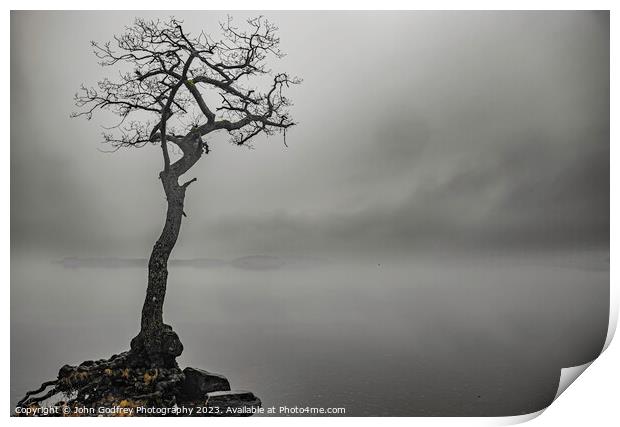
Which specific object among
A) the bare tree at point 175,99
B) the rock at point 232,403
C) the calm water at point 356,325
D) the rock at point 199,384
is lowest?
the rock at point 232,403

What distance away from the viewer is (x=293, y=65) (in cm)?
393

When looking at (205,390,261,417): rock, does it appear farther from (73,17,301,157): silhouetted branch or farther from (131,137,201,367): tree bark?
(73,17,301,157): silhouetted branch

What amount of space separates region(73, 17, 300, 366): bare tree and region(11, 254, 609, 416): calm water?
0.14 metres

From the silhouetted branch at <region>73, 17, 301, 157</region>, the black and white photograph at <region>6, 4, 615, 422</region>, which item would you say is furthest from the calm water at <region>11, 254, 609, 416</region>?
the silhouetted branch at <region>73, 17, 301, 157</region>

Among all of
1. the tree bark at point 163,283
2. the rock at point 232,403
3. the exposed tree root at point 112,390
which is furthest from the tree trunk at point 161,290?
the rock at point 232,403

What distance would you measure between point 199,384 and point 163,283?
75 centimetres

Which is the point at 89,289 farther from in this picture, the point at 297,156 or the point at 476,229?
the point at 476,229

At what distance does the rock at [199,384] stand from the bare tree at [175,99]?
0.55ft

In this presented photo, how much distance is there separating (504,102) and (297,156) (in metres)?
1.52

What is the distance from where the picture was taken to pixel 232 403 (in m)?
3.87

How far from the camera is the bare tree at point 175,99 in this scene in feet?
12.8

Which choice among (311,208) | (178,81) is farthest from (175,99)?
(311,208)

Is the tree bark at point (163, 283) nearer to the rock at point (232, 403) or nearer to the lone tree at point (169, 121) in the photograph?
the lone tree at point (169, 121)

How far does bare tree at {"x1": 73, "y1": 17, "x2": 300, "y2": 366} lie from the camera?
3898 mm
